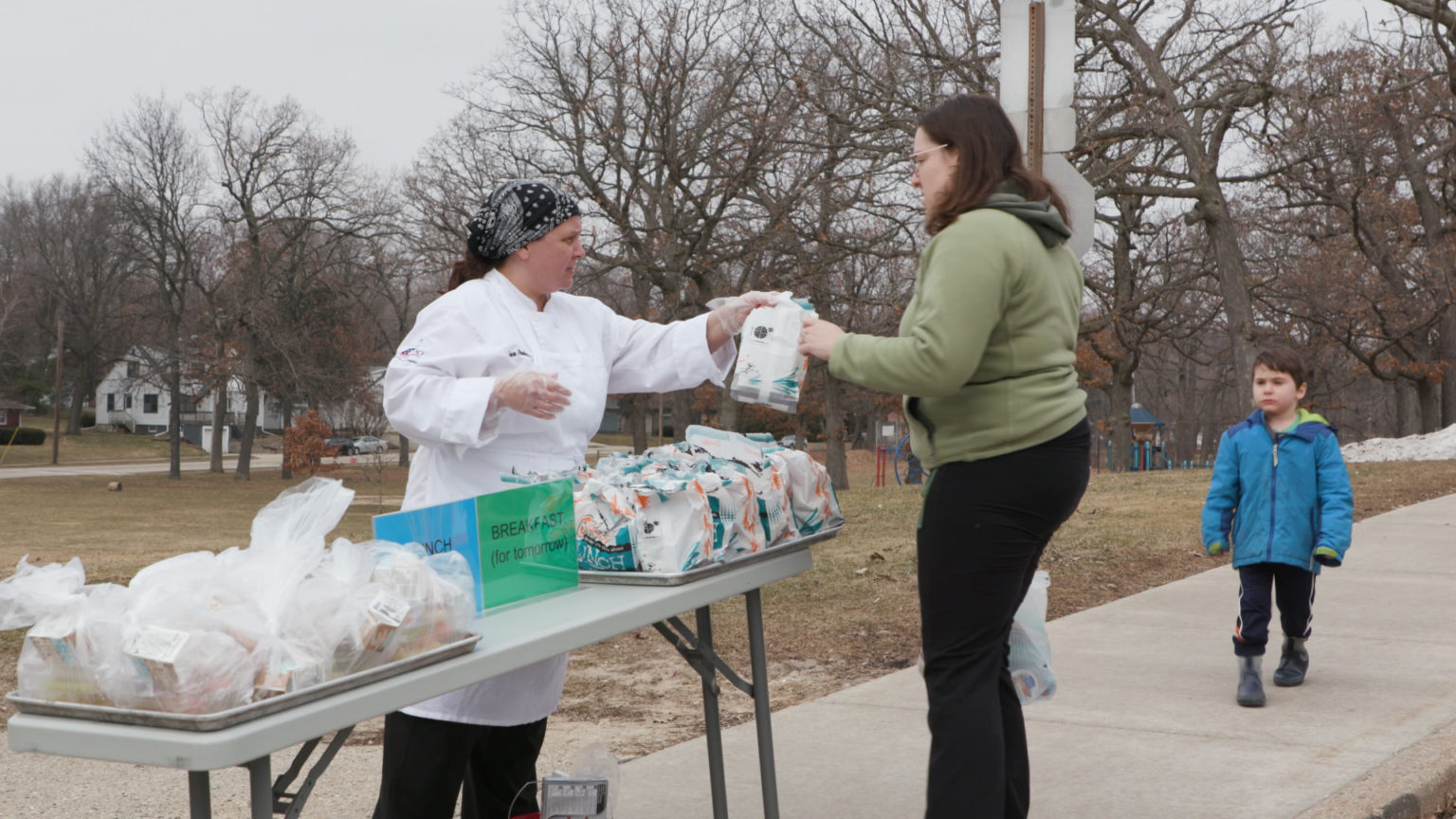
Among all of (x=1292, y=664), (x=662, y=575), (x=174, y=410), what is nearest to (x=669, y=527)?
(x=662, y=575)

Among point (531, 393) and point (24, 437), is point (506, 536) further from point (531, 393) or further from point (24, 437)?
point (24, 437)

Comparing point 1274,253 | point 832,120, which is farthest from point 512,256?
point 1274,253

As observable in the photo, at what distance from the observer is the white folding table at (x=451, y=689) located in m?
1.64

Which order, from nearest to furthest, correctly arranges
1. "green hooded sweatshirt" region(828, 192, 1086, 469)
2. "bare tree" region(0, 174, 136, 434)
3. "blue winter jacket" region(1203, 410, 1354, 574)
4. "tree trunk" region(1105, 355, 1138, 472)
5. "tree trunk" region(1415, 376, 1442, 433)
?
1. "green hooded sweatshirt" region(828, 192, 1086, 469)
2. "blue winter jacket" region(1203, 410, 1354, 574)
3. "tree trunk" region(1105, 355, 1138, 472)
4. "tree trunk" region(1415, 376, 1442, 433)
5. "bare tree" region(0, 174, 136, 434)

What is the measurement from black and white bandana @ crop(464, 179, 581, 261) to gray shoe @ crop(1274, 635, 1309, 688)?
12.1 feet

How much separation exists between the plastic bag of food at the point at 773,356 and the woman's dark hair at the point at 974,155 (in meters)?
0.38

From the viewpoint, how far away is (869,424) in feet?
231

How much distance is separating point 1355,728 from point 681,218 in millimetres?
21706

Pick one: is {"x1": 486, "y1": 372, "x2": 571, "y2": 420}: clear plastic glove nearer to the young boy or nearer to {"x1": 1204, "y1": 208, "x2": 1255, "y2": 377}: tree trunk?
the young boy

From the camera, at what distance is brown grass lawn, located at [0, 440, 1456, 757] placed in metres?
5.78

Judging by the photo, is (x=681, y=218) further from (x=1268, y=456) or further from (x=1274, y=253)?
(x=1268, y=456)

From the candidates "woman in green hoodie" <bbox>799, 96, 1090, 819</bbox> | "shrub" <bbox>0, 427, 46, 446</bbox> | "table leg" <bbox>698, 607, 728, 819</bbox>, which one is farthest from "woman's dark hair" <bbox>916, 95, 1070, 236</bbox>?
"shrub" <bbox>0, 427, 46, 446</bbox>

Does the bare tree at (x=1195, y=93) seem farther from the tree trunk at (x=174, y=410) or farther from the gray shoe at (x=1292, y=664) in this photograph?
the tree trunk at (x=174, y=410)

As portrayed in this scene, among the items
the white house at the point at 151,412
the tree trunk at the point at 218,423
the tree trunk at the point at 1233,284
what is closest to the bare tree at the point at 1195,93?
the tree trunk at the point at 1233,284
